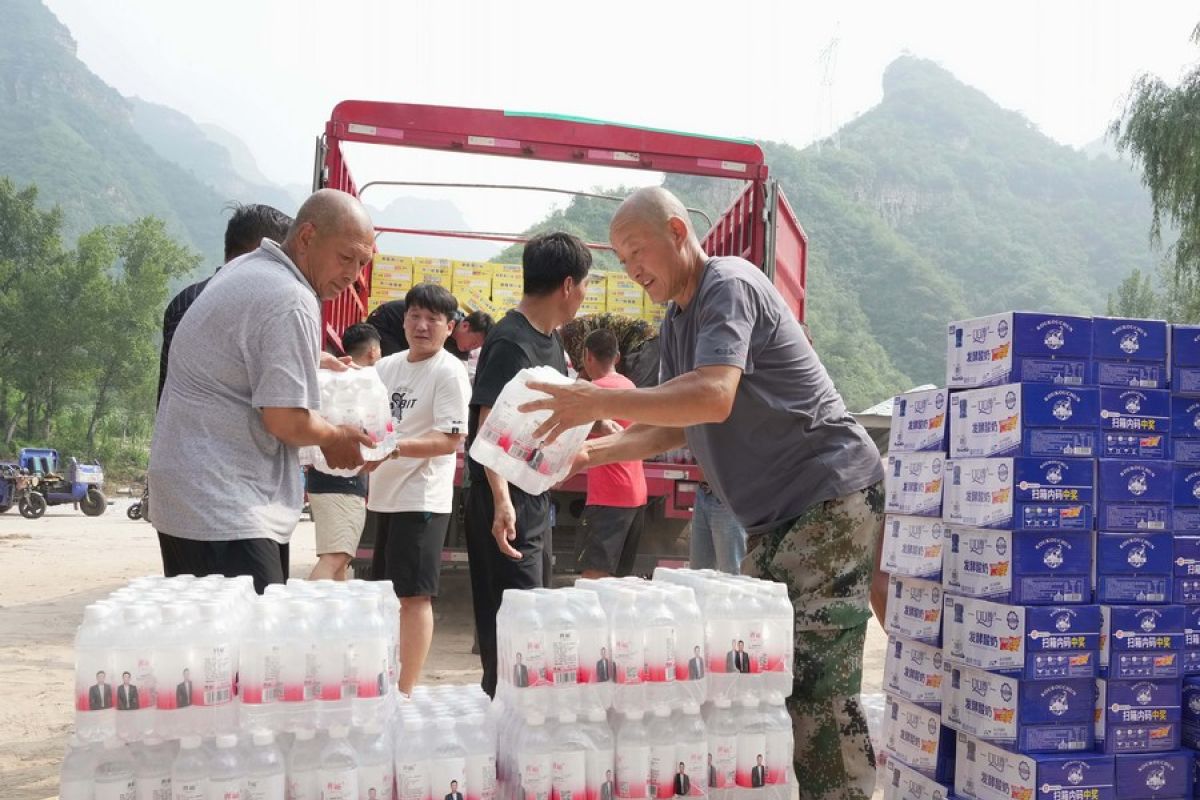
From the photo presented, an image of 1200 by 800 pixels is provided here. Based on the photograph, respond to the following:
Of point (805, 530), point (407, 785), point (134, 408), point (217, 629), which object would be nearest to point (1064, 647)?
point (805, 530)

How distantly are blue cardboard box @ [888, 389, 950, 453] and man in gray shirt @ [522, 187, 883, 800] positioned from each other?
0.70 metres

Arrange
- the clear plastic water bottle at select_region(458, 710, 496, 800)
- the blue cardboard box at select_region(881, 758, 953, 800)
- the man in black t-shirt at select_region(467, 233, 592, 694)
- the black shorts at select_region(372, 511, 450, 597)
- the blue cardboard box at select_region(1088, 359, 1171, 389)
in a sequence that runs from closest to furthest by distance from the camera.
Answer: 1. the clear plastic water bottle at select_region(458, 710, 496, 800)
2. the blue cardboard box at select_region(1088, 359, 1171, 389)
3. the blue cardboard box at select_region(881, 758, 953, 800)
4. the man in black t-shirt at select_region(467, 233, 592, 694)
5. the black shorts at select_region(372, 511, 450, 597)

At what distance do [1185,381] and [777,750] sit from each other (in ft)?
6.82

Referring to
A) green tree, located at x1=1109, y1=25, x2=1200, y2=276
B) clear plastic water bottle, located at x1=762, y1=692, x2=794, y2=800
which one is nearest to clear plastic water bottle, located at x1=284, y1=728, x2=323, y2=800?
clear plastic water bottle, located at x1=762, y1=692, x2=794, y2=800

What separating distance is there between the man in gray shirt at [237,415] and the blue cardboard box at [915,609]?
2.23m

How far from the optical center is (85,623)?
85.7 inches

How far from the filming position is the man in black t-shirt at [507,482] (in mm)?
3680

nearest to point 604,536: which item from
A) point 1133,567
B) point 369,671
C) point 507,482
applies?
point 507,482

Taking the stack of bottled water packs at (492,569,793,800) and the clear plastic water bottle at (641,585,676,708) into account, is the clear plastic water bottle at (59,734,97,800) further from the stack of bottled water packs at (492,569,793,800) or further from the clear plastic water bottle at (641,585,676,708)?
the clear plastic water bottle at (641,585,676,708)

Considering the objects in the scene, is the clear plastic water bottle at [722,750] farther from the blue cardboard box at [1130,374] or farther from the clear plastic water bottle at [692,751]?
the blue cardboard box at [1130,374]

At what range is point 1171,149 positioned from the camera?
20906 millimetres

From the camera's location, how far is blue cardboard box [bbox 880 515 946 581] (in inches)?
141

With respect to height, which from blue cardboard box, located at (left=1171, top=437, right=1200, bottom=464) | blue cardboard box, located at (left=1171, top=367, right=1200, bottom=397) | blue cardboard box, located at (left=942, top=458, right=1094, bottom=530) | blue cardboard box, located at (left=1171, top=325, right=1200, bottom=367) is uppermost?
blue cardboard box, located at (left=1171, top=325, right=1200, bottom=367)

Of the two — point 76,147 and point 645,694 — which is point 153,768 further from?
point 76,147
